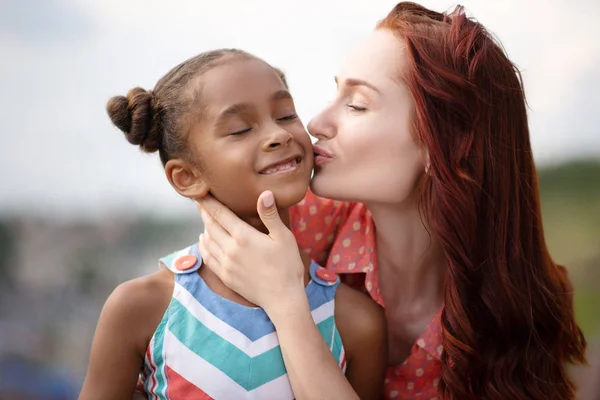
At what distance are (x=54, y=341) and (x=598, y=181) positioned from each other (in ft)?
9.30

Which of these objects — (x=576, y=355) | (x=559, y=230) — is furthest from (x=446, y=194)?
(x=559, y=230)

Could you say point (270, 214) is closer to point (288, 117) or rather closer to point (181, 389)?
point (288, 117)

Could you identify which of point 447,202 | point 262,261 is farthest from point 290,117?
point 447,202

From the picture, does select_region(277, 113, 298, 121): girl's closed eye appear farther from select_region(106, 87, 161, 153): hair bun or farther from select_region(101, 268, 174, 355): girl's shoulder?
select_region(101, 268, 174, 355): girl's shoulder

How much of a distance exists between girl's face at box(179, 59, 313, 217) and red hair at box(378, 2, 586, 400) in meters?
0.41

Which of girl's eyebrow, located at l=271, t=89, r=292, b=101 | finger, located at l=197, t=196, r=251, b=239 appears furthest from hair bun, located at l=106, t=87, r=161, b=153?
girl's eyebrow, located at l=271, t=89, r=292, b=101

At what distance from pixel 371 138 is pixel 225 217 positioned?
0.45 meters

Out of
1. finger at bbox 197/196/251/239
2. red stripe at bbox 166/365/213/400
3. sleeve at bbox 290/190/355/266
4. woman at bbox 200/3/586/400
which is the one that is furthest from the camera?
sleeve at bbox 290/190/355/266

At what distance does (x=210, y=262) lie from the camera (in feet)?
4.94

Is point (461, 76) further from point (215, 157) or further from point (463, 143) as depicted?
point (215, 157)

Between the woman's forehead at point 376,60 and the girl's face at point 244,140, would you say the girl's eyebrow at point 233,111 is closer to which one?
the girl's face at point 244,140

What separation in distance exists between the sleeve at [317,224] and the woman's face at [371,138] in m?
0.28

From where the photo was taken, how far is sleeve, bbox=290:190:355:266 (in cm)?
192

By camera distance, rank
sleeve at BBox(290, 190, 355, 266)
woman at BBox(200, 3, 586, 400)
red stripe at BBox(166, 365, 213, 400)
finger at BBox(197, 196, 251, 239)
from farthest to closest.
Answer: sleeve at BBox(290, 190, 355, 266), woman at BBox(200, 3, 586, 400), finger at BBox(197, 196, 251, 239), red stripe at BBox(166, 365, 213, 400)
